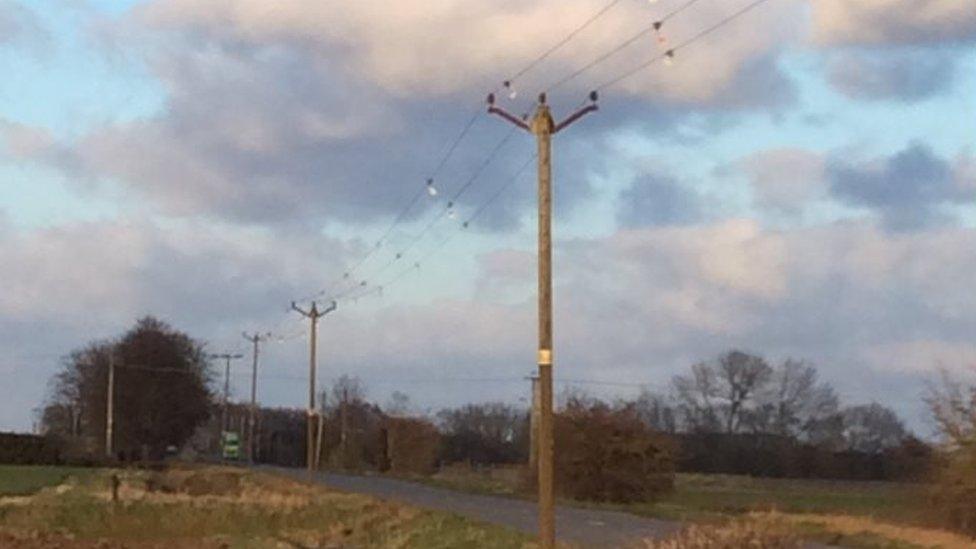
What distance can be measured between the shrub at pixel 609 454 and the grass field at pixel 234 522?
8.25m

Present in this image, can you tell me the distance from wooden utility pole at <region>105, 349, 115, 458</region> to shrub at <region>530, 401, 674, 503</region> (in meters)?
74.0

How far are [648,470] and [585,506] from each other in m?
9.63

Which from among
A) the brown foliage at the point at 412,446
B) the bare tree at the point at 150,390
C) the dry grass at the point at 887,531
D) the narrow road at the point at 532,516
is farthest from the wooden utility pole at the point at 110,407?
the dry grass at the point at 887,531

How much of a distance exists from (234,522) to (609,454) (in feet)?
63.2

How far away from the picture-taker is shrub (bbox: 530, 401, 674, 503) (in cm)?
6419

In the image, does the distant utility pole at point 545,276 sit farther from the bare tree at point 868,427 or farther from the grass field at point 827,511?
the bare tree at point 868,427

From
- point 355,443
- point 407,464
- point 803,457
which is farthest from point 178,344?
point 803,457

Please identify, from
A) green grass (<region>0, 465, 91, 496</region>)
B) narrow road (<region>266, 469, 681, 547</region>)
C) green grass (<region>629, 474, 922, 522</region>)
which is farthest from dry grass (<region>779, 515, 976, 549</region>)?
green grass (<region>0, 465, 91, 496</region>)

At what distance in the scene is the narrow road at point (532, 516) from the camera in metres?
36.5

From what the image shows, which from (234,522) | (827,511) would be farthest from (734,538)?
(827,511)

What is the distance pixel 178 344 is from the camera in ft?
472

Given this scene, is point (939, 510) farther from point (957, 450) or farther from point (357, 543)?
point (357, 543)

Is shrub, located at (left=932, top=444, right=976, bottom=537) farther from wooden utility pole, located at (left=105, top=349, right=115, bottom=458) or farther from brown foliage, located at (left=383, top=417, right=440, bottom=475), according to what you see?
wooden utility pole, located at (left=105, top=349, right=115, bottom=458)

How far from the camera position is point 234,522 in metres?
48.9
